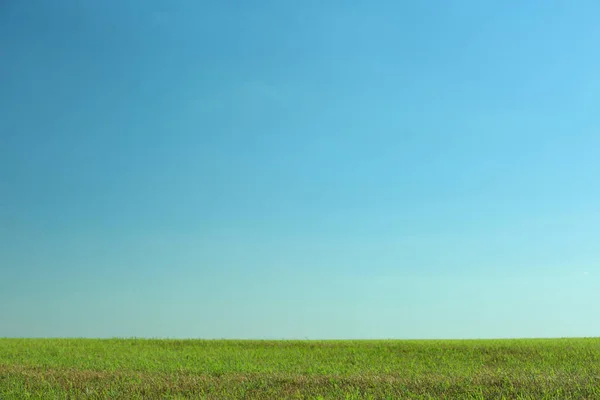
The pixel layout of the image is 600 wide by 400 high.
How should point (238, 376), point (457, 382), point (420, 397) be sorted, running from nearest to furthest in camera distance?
1. point (420, 397)
2. point (457, 382)
3. point (238, 376)

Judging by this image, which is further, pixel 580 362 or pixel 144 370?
pixel 580 362

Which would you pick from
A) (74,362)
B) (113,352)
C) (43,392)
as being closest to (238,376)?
(43,392)

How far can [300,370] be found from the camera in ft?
56.7

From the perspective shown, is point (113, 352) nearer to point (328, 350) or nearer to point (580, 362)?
point (328, 350)

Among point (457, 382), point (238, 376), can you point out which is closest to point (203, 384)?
point (238, 376)

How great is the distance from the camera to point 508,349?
22734 millimetres

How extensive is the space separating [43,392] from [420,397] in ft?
30.4

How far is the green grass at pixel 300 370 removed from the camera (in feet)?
44.0

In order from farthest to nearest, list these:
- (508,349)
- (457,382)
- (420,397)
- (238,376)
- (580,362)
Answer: (508,349) → (580,362) → (238,376) → (457,382) → (420,397)

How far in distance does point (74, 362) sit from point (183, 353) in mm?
4650

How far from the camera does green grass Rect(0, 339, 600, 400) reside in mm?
13422

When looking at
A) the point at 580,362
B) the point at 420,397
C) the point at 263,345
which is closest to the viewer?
the point at 420,397

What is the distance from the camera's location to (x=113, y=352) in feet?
79.2

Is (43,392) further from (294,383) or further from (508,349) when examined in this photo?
(508,349)
